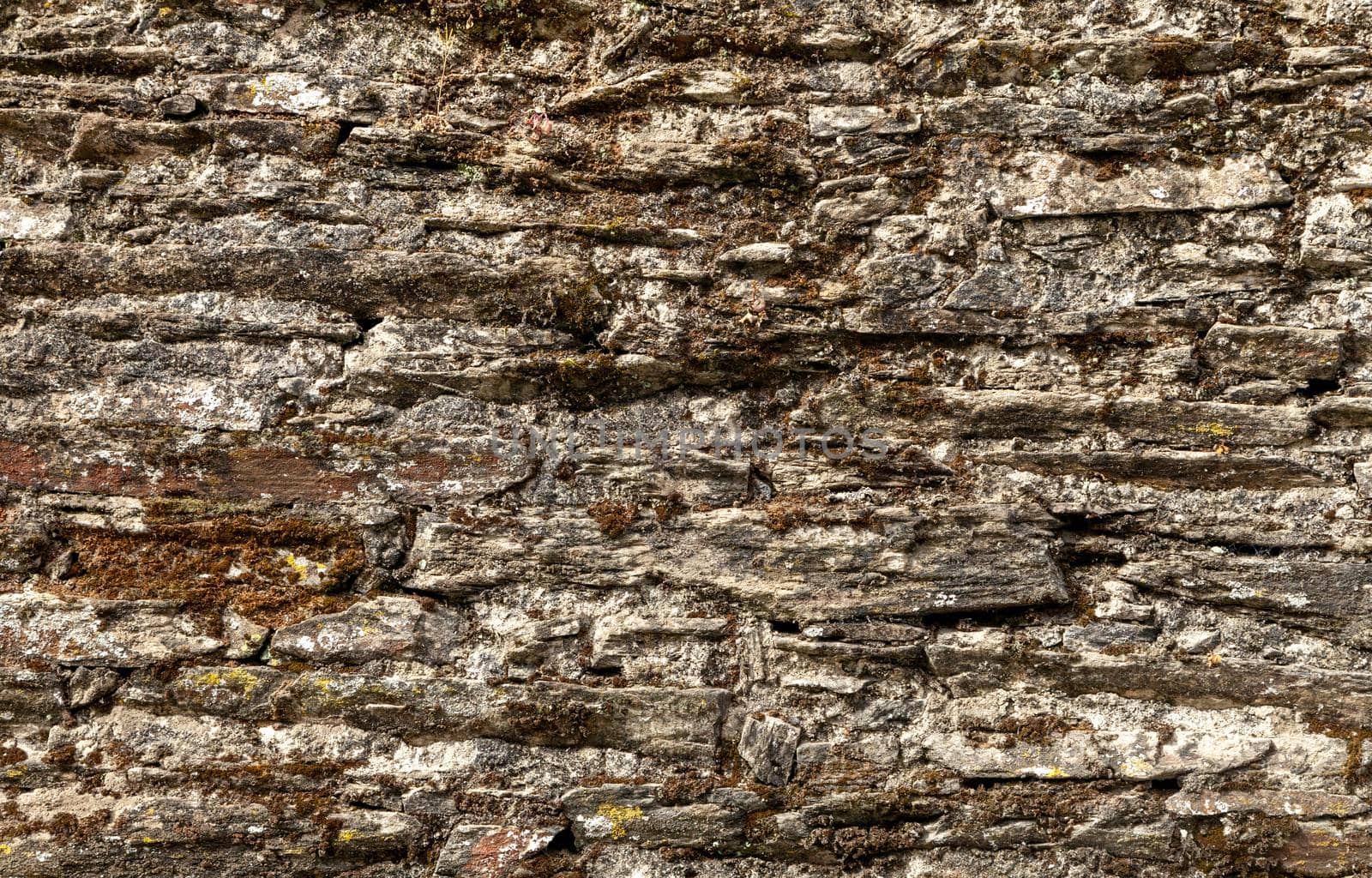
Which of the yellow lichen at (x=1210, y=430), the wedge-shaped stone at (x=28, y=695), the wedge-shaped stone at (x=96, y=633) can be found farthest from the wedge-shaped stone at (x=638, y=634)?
the wedge-shaped stone at (x=28, y=695)

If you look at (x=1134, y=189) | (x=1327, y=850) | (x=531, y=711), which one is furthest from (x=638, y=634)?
(x=1134, y=189)

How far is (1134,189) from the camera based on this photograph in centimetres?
426

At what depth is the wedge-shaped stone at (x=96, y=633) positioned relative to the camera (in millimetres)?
4055

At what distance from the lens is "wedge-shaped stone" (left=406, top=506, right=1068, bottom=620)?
4035 mm

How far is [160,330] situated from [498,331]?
167cm

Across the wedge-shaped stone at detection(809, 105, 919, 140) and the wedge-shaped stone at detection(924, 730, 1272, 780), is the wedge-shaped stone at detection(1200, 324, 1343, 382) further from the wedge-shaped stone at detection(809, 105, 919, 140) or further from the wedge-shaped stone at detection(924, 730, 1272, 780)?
the wedge-shaped stone at detection(809, 105, 919, 140)

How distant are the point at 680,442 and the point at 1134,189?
253 cm

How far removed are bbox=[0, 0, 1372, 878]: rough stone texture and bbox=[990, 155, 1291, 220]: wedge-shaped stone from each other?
25mm

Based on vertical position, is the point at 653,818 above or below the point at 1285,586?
below

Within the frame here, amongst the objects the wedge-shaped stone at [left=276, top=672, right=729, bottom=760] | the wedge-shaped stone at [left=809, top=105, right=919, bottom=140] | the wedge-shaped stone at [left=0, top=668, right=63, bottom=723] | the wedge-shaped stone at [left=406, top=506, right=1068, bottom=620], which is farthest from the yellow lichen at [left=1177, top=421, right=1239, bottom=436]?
the wedge-shaped stone at [left=0, top=668, right=63, bottom=723]

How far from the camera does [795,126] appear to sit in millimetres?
4449

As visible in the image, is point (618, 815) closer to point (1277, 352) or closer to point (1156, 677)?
point (1156, 677)

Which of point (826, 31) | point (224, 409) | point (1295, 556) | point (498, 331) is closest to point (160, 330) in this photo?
point (224, 409)

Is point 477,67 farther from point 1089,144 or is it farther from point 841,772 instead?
point 841,772
